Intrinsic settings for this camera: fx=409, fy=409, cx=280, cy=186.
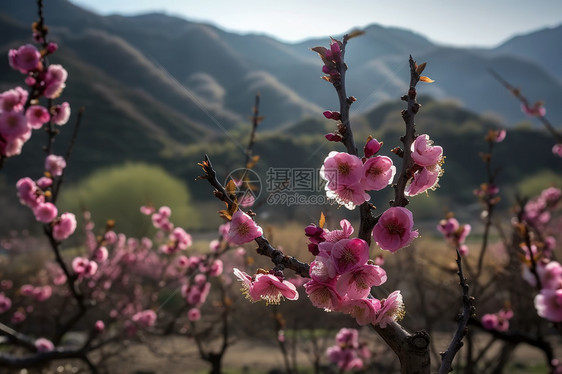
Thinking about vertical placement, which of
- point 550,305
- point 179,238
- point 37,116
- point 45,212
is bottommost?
point 179,238

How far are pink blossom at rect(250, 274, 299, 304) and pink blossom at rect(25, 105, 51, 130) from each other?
4.74 feet

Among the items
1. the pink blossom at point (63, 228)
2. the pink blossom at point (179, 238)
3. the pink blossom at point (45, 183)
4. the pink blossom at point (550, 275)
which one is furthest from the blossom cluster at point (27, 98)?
the pink blossom at point (550, 275)

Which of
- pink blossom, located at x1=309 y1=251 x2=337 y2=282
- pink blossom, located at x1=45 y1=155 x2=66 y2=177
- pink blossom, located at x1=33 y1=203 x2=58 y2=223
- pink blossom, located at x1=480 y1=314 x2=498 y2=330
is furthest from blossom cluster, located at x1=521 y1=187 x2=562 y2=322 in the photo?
pink blossom, located at x1=45 y1=155 x2=66 y2=177

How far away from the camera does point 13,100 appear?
164 cm

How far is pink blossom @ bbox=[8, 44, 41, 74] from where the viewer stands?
162 cm

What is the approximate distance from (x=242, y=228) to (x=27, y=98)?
1.43 meters

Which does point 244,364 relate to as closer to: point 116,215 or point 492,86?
point 116,215

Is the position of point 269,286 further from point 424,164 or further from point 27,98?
point 27,98

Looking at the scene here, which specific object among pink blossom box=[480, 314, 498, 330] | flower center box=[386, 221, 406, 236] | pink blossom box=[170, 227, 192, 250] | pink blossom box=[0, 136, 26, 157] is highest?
flower center box=[386, 221, 406, 236]

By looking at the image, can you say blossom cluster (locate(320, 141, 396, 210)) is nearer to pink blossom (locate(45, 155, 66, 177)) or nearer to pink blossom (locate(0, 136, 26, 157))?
pink blossom (locate(0, 136, 26, 157))

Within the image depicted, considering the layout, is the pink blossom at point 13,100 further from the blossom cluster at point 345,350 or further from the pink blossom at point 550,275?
the pink blossom at point 550,275

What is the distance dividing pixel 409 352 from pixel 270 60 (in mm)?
44786

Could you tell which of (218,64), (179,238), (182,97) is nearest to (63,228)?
(179,238)

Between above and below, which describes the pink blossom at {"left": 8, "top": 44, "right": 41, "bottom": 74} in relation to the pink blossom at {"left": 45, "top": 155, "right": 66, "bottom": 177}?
above
